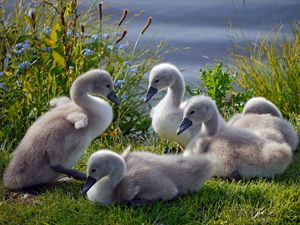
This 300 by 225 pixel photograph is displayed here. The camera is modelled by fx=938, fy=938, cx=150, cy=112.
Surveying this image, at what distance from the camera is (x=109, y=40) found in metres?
9.79

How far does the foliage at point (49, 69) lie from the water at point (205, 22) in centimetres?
273

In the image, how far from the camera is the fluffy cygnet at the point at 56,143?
7.23 meters

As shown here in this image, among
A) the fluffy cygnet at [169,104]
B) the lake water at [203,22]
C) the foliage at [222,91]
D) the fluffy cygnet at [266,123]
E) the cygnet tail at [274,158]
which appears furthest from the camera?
the lake water at [203,22]

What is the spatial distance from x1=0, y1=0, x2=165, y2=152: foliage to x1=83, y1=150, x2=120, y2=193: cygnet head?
1.66 meters

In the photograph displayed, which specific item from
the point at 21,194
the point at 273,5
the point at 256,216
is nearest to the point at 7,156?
the point at 21,194

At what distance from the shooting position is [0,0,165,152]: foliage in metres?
8.52

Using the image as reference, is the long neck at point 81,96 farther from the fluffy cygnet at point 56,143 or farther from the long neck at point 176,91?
the long neck at point 176,91

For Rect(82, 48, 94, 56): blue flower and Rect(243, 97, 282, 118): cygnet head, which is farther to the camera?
Rect(82, 48, 94, 56): blue flower

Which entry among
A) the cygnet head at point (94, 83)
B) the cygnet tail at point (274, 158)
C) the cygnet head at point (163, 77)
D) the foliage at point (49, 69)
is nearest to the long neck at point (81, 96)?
the cygnet head at point (94, 83)

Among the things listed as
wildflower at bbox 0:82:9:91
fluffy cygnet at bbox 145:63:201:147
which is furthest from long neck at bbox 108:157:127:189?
wildflower at bbox 0:82:9:91

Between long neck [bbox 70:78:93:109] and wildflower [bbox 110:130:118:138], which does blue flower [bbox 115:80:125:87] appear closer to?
wildflower [bbox 110:130:118:138]

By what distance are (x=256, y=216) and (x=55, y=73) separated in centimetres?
282

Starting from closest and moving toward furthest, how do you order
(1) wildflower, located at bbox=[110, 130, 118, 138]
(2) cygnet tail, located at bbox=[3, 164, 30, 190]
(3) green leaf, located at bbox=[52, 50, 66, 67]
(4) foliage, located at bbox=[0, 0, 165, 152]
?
(2) cygnet tail, located at bbox=[3, 164, 30, 190] → (4) foliage, located at bbox=[0, 0, 165, 152] → (1) wildflower, located at bbox=[110, 130, 118, 138] → (3) green leaf, located at bbox=[52, 50, 66, 67]

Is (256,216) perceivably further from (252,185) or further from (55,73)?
(55,73)
